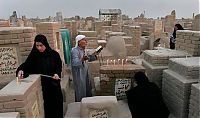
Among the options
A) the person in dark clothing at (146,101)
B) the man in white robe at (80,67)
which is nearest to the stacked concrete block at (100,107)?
the person in dark clothing at (146,101)

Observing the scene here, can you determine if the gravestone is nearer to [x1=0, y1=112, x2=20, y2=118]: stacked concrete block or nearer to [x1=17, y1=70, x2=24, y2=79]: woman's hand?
[x1=17, y1=70, x2=24, y2=79]: woman's hand

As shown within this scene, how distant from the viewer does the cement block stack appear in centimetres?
356

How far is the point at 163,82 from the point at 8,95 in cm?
263

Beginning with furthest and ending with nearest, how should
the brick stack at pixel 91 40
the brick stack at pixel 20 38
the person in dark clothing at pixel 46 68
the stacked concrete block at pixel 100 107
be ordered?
the brick stack at pixel 91 40 < the brick stack at pixel 20 38 < the person in dark clothing at pixel 46 68 < the stacked concrete block at pixel 100 107

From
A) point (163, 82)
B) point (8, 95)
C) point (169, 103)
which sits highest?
point (8, 95)

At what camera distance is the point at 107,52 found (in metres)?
6.73

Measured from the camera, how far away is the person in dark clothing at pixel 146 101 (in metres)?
3.71

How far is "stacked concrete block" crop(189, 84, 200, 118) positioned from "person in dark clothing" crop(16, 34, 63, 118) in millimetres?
1789

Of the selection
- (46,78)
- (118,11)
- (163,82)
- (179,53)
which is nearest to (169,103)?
(163,82)

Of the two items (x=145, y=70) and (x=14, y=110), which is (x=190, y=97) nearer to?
(x=145, y=70)

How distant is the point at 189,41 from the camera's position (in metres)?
4.61

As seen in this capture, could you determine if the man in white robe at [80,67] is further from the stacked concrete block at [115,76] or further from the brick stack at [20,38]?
the brick stack at [20,38]

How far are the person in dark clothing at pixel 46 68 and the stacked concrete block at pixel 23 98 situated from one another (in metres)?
0.33

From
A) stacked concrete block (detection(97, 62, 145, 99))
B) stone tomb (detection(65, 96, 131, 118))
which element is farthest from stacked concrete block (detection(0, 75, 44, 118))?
stacked concrete block (detection(97, 62, 145, 99))
